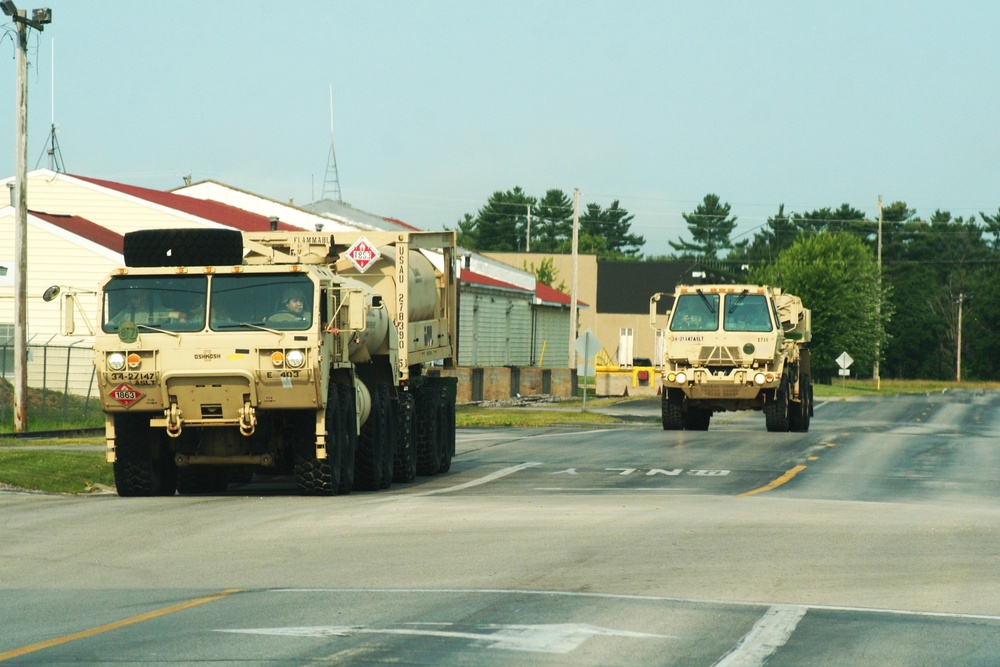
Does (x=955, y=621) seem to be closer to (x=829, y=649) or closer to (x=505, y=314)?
(x=829, y=649)

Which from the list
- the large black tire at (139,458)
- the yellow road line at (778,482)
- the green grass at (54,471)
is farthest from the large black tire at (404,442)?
the yellow road line at (778,482)

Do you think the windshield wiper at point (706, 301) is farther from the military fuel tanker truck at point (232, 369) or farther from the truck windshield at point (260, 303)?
the truck windshield at point (260, 303)

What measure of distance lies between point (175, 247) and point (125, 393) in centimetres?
194

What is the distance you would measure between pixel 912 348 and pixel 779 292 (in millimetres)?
109000

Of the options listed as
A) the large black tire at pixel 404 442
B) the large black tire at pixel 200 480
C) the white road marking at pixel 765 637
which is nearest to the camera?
the white road marking at pixel 765 637

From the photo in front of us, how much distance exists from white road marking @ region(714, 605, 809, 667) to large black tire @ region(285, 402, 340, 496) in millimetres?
8598

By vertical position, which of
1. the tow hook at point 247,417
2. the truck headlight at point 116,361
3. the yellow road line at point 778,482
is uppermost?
the truck headlight at point 116,361

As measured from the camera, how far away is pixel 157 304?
1662 centimetres

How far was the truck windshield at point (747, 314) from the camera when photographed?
31.8m

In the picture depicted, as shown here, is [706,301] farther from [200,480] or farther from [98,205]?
[98,205]

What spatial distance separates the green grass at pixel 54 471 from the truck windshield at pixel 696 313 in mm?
14348

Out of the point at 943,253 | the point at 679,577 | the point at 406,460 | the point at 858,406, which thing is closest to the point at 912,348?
the point at 943,253

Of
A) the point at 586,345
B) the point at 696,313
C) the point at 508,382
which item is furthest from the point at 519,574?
the point at 508,382

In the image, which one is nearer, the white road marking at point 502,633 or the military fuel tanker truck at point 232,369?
the white road marking at point 502,633
